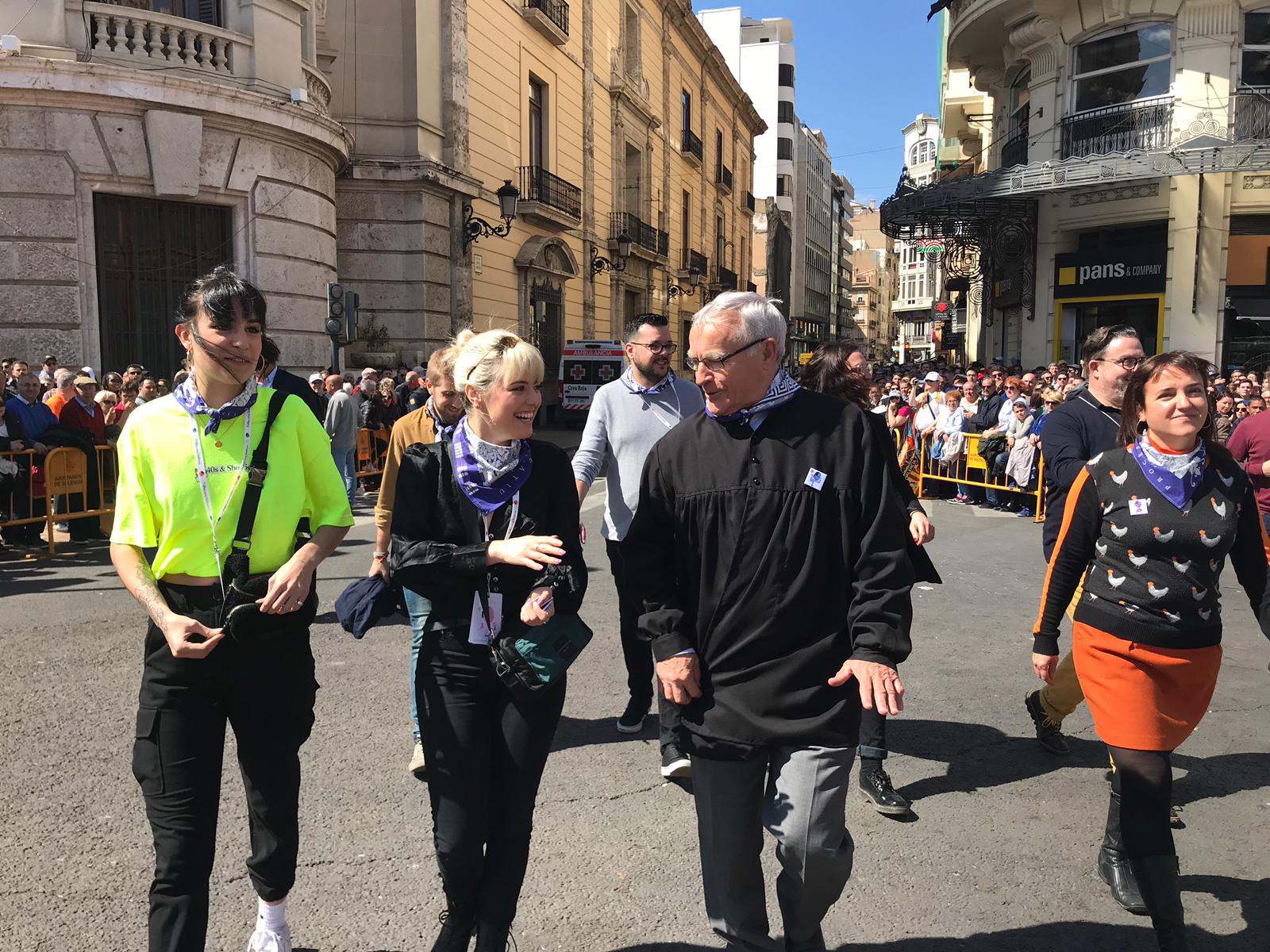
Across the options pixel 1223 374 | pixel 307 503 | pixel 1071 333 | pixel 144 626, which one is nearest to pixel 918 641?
pixel 307 503

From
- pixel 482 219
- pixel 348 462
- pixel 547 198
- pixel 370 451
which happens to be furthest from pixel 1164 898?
pixel 547 198

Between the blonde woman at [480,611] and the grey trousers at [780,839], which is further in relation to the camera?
the blonde woman at [480,611]

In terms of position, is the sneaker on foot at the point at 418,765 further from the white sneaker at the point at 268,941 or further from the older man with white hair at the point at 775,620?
the older man with white hair at the point at 775,620

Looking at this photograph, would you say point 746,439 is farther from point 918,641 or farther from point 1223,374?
point 1223,374

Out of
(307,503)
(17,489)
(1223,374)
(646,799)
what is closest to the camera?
(307,503)

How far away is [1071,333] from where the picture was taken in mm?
21266

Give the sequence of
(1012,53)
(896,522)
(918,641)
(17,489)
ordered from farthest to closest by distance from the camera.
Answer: (1012,53) → (17,489) → (918,641) → (896,522)

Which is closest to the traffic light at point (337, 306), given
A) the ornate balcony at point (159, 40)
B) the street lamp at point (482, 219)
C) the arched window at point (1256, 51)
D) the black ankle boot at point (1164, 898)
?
the ornate balcony at point (159, 40)

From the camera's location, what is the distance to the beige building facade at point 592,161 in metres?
21.8

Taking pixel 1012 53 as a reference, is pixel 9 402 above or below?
below

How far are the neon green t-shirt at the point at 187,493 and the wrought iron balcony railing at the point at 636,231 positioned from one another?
92.0ft

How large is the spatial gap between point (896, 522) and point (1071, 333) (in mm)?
20940

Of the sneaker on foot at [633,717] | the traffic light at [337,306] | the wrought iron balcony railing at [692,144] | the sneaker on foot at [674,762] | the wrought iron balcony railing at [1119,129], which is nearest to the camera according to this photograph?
the sneaker on foot at [674,762]

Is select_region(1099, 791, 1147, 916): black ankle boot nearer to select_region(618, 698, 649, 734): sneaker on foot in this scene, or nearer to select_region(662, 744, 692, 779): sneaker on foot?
select_region(662, 744, 692, 779): sneaker on foot
